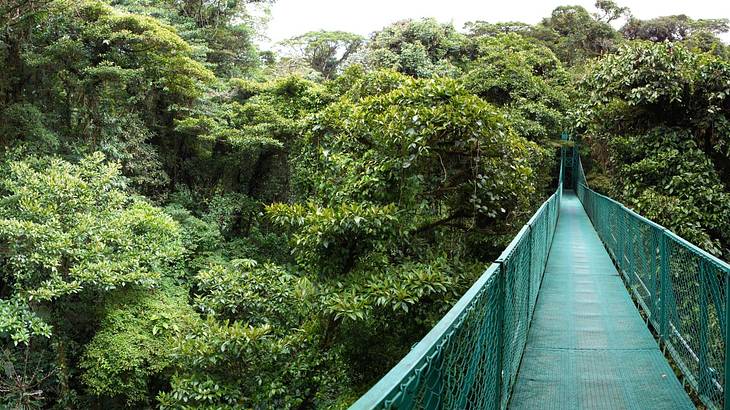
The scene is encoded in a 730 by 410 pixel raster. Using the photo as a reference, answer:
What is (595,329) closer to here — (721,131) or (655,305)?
(655,305)

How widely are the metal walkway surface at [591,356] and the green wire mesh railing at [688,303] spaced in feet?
0.45

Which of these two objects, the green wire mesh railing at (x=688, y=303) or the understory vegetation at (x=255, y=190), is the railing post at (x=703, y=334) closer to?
the green wire mesh railing at (x=688, y=303)

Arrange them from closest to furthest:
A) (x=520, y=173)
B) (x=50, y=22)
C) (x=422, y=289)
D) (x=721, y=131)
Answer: (x=422, y=289) → (x=520, y=173) → (x=721, y=131) → (x=50, y=22)

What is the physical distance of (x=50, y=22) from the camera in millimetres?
10945

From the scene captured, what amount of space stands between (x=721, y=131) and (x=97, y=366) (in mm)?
11528

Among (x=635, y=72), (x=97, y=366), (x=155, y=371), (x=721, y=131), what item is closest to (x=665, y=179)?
(x=721, y=131)

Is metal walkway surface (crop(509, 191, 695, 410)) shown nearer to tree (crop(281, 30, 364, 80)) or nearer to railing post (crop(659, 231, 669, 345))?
railing post (crop(659, 231, 669, 345))

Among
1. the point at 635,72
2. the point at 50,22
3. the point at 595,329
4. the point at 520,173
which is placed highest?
the point at 50,22

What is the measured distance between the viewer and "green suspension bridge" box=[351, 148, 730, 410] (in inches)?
57.0

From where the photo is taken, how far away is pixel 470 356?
1.84 meters

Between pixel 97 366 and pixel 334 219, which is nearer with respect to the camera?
pixel 334 219

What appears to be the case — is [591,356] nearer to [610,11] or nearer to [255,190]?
[255,190]

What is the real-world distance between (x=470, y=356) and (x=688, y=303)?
2367 mm

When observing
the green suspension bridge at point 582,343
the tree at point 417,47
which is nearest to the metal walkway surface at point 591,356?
the green suspension bridge at point 582,343
